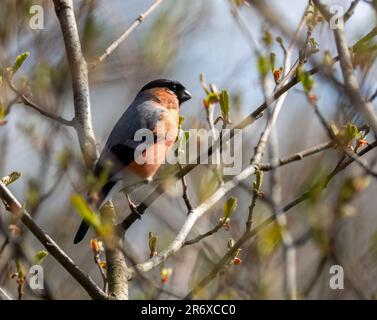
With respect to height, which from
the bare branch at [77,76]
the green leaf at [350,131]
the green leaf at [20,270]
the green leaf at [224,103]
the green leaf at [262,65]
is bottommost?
the green leaf at [20,270]

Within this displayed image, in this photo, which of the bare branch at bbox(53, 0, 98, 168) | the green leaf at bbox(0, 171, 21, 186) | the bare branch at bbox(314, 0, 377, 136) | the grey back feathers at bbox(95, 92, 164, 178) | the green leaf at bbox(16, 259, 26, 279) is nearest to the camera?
the bare branch at bbox(314, 0, 377, 136)

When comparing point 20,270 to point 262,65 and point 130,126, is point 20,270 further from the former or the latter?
point 130,126

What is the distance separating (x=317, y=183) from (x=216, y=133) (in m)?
0.92

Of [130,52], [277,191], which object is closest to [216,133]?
[277,191]

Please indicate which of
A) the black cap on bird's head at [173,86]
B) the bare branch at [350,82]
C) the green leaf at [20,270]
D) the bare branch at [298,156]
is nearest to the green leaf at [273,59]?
the bare branch at [298,156]

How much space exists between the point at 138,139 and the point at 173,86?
0.80m

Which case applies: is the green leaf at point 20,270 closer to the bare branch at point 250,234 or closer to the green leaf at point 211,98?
the bare branch at point 250,234

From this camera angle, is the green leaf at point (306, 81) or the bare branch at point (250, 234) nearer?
the green leaf at point (306, 81)

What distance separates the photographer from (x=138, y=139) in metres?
3.97

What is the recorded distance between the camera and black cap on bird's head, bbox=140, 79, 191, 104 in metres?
4.40

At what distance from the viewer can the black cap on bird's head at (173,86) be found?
14.4ft

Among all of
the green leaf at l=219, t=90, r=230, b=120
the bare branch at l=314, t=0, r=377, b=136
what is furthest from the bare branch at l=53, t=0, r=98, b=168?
the bare branch at l=314, t=0, r=377, b=136

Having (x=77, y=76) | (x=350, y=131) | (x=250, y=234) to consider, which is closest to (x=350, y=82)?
(x=350, y=131)

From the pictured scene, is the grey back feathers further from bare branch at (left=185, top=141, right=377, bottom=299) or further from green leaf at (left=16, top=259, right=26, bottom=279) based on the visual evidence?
bare branch at (left=185, top=141, right=377, bottom=299)
